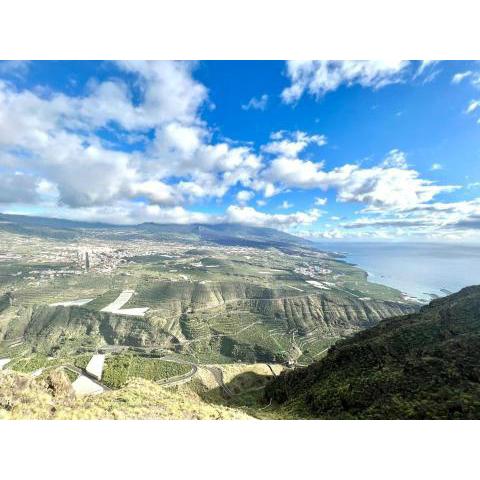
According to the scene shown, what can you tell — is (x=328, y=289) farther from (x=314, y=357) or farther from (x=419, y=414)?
(x=419, y=414)

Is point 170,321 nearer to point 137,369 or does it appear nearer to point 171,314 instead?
point 171,314

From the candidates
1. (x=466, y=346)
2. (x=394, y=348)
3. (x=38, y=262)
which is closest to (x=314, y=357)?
(x=394, y=348)

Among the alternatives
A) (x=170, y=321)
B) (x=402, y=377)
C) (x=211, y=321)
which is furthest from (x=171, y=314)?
(x=402, y=377)

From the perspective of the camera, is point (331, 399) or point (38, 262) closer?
point (331, 399)

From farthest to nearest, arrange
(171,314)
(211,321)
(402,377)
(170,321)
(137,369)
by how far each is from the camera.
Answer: (171,314) < (211,321) < (170,321) < (137,369) < (402,377)

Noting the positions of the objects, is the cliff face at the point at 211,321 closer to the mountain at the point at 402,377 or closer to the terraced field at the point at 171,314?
the terraced field at the point at 171,314

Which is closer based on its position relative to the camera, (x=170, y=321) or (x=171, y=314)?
(x=170, y=321)

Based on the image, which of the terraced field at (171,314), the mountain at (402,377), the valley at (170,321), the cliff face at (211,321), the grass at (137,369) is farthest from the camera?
the cliff face at (211,321)

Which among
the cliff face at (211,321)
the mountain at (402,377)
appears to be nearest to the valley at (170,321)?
the cliff face at (211,321)
